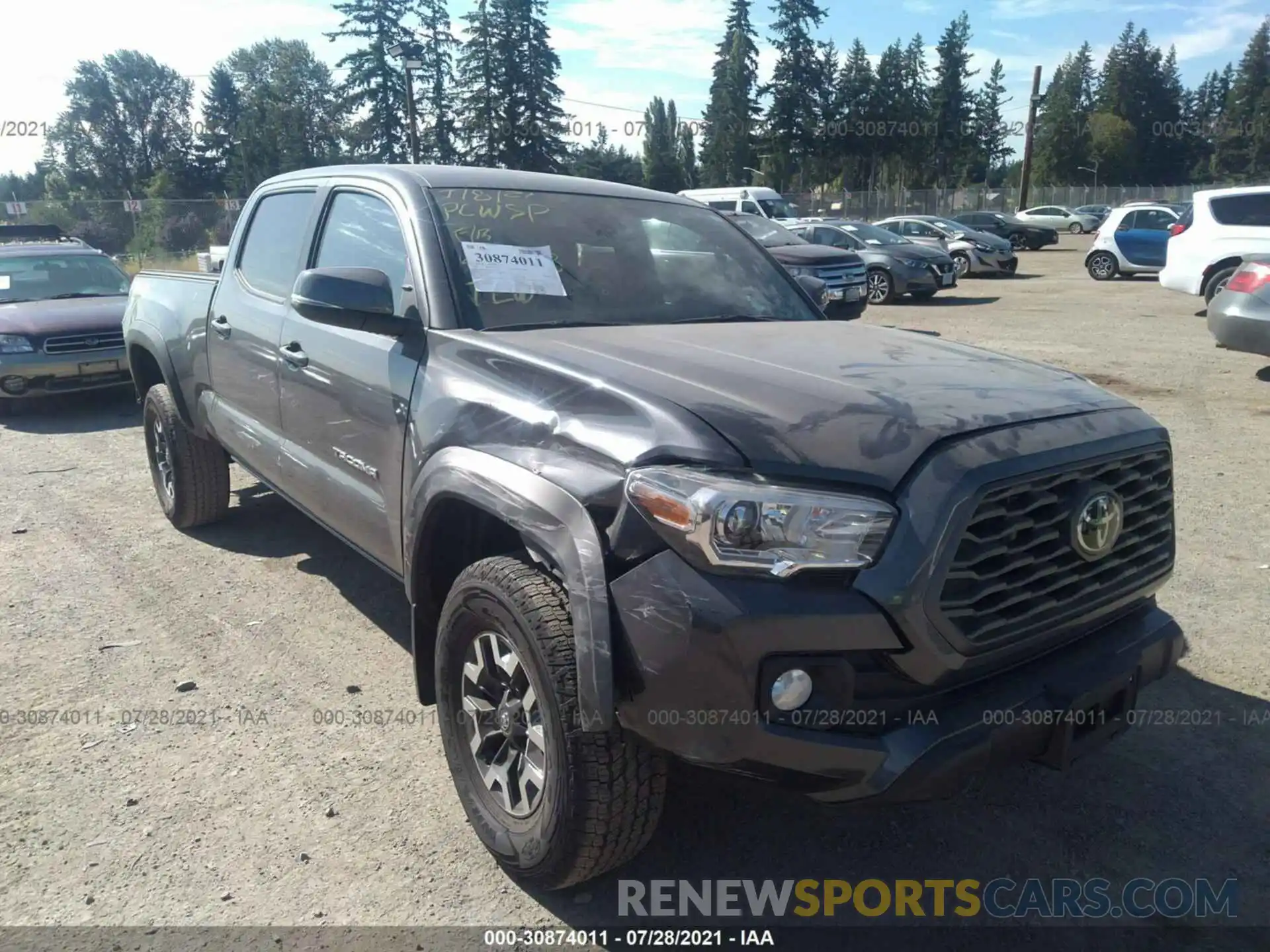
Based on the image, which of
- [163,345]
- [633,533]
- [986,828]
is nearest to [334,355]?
[633,533]

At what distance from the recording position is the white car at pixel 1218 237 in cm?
1321

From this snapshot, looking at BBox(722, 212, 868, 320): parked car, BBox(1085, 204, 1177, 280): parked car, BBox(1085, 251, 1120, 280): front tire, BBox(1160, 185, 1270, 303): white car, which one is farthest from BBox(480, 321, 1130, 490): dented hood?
BBox(1085, 251, 1120, 280): front tire

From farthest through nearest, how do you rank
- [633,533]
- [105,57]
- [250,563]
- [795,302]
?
1. [105,57]
2. [250,563]
3. [795,302]
4. [633,533]

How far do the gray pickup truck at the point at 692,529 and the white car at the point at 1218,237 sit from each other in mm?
12435

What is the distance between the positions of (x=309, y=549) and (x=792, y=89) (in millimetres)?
65502

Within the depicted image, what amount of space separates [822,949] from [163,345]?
15.0 feet

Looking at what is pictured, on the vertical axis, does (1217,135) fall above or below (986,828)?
above

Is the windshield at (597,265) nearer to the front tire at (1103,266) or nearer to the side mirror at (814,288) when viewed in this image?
the side mirror at (814,288)

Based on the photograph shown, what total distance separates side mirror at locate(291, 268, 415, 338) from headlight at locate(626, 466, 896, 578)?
1414 mm

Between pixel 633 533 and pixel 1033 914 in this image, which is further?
pixel 1033 914

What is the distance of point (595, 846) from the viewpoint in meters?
2.29

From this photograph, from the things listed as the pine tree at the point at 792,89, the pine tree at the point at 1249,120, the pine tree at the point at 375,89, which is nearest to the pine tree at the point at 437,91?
the pine tree at the point at 375,89

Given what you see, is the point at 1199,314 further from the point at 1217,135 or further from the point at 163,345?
the point at 1217,135

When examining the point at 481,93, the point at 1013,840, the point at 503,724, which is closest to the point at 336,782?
the point at 503,724
